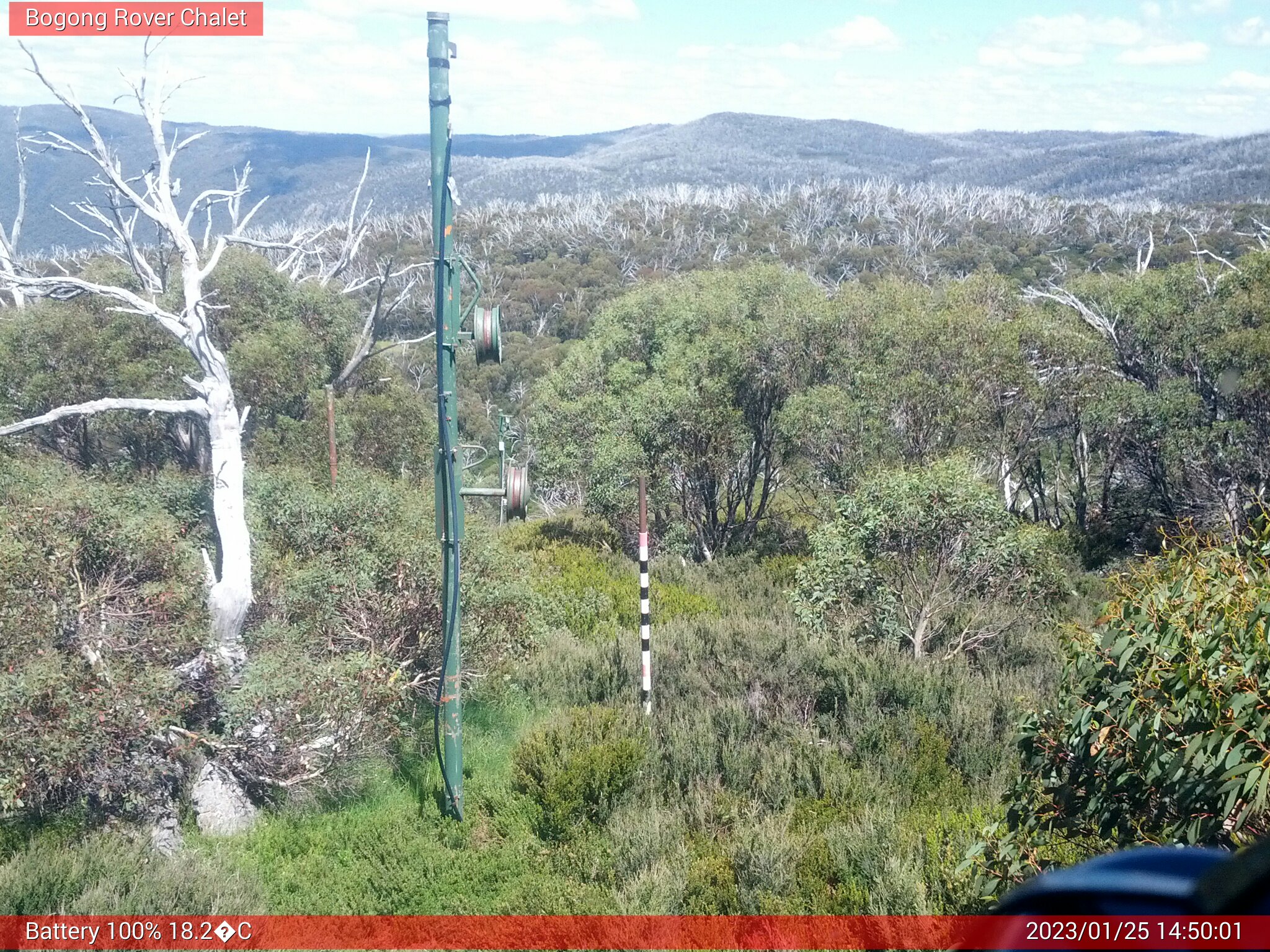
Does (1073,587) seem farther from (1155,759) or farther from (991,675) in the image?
(1155,759)

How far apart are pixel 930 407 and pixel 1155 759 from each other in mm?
14685

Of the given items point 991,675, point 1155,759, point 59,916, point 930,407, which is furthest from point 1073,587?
point 59,916

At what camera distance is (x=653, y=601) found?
14.7 metres

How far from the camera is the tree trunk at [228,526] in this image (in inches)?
338

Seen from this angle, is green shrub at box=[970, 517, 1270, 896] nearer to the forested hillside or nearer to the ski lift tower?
the forested hillside

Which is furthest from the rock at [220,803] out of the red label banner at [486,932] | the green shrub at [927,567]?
the green shrub at [927,567]

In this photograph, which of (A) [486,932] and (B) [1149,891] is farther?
(A) [486,932]

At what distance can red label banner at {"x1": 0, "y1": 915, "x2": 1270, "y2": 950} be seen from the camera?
5.34 metres

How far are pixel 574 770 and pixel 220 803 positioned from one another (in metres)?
2.62

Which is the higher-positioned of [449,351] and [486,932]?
[449,351]

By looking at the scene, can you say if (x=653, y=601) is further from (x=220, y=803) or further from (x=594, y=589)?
(x=220, y=803)

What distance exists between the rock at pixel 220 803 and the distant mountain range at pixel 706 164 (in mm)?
80370

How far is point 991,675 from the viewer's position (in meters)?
10.4

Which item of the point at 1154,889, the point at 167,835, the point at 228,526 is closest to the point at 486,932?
the point at 167,835
